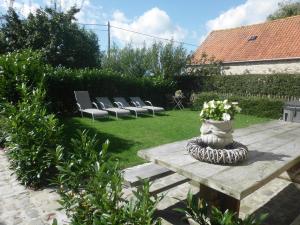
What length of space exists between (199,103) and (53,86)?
7.64m

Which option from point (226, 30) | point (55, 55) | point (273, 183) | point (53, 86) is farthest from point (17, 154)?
point (226, 30)

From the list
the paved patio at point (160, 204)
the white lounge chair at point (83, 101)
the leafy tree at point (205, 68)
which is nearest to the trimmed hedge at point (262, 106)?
the leafy tree at point (205, 68)

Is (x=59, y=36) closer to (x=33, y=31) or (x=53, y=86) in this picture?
(x=33, y=31)

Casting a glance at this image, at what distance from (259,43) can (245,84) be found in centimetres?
573

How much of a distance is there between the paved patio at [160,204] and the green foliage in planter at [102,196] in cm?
94

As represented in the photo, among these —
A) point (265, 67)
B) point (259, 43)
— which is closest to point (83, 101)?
point (265, 67)

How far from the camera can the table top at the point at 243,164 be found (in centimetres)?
221

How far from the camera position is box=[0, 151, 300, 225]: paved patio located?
3.24 m

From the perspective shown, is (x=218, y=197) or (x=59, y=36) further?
(x=59, y=36)

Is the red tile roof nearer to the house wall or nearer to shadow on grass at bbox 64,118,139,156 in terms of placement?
the house wall

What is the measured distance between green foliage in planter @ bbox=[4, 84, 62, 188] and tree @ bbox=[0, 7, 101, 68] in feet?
41.1

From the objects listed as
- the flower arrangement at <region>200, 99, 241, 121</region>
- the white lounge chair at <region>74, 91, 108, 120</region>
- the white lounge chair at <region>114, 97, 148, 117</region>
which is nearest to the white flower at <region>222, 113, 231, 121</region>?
the flower arrangement at <region>200, 99, 241, 121</region>

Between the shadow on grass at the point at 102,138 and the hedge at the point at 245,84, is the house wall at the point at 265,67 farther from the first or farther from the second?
the shadow on grass at the point at 102,138

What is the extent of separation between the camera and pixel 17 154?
13.5 feet
